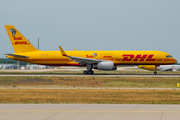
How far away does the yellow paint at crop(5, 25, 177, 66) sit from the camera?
51219mm

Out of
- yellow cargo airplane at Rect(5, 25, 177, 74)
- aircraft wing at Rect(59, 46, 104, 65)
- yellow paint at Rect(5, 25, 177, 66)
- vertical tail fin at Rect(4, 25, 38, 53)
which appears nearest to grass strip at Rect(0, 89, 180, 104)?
aircraft wing at Rect(59, 46, 104, 65)

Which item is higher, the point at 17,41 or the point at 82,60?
the point at 17,41

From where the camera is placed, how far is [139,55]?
167ft

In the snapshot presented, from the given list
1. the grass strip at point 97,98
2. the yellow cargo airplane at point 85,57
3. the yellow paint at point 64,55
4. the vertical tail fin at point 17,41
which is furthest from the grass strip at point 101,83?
the vertical tail fin at point 17,41

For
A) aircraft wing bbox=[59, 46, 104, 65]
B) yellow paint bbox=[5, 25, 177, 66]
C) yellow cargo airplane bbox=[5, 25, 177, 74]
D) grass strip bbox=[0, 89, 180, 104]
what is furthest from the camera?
yellow paint bbox=[5, 25, 177, 66]

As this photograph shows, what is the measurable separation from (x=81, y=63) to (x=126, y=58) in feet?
27.4

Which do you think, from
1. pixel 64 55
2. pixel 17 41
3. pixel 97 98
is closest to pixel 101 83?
pixel 64 55

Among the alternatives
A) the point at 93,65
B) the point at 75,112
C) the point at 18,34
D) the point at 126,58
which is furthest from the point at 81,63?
the point at 75,112

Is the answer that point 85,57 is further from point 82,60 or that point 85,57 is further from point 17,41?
point 17,41

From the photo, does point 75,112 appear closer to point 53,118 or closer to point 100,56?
point 53,118

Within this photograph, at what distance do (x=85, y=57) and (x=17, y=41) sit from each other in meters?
13.8

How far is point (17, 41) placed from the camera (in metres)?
55.3

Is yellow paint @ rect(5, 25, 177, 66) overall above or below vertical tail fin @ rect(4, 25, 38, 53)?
below

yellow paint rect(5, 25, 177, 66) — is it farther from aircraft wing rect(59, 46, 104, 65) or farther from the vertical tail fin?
aircraft wing rect(59, 46, 104, 65)
